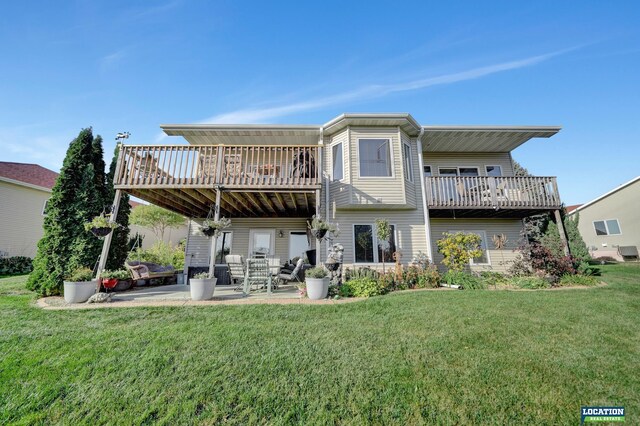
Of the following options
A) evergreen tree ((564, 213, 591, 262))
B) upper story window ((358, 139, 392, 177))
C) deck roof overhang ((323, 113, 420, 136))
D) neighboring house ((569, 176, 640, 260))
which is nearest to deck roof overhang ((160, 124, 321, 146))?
deck roof overhang ((323, 113, 420, 136))

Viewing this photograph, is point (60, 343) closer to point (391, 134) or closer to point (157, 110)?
point (157, 110)

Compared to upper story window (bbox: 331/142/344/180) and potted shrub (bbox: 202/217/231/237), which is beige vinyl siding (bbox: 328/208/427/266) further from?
potted shrub (bbox: 202/217/231/237)

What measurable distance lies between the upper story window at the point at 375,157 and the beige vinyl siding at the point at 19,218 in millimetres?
15999

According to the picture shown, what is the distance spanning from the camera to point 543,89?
10.3 metres

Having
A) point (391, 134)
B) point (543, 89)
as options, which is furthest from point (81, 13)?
point (543, 89)

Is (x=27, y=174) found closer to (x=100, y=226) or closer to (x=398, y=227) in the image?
(x=100, y=226)

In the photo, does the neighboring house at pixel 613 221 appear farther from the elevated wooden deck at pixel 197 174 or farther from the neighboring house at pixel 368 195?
the elevated wooden deck at pixel 197 174

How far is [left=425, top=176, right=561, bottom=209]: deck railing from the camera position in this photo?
9.28 meters

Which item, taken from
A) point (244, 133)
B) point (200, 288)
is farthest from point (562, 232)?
point (244, 133)

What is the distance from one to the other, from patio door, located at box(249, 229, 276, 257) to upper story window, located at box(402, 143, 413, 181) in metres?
6.26

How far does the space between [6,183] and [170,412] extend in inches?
705

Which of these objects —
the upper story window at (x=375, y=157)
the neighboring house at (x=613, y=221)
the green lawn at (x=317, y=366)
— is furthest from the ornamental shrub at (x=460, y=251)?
the neighboring house at (x=613, y=221)

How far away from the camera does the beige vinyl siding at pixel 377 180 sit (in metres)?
9.12

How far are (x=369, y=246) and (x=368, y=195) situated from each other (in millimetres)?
2027
